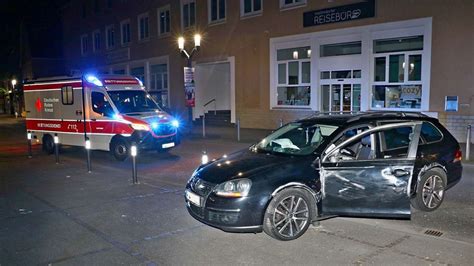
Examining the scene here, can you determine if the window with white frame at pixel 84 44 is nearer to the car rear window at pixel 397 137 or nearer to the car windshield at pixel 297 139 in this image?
the car windshield at pixel 297 139

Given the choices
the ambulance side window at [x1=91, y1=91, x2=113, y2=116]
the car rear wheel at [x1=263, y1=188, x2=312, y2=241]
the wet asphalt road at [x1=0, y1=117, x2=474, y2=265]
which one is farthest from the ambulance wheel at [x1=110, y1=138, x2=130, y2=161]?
the car rear wheel at [x1=263, y1=188, x2=312, y2=241]

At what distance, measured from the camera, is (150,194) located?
27.2ft

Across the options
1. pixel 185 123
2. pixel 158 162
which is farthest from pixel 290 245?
pixel 185 123

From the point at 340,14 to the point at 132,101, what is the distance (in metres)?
10.2

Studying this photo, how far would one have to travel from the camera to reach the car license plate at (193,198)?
555 cm

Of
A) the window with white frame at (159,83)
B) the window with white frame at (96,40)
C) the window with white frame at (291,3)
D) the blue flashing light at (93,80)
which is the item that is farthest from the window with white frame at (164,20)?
the blue flashing light at (93,80)

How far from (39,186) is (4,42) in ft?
165

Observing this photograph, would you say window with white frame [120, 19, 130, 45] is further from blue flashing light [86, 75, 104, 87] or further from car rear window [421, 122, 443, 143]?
car rear window [421, 122, 443, 143]

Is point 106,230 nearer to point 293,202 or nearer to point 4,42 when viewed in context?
point 293,202

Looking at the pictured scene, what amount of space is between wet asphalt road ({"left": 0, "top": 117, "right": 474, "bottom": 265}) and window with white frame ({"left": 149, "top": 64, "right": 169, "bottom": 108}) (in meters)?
20.8

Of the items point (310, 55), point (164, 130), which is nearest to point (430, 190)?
point (164, 130)

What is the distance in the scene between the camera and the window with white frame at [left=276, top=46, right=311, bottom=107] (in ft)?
66.6

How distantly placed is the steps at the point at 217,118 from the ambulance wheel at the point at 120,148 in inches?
465

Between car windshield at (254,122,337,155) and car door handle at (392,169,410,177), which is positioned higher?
car windshield at (254,122,337,155)
